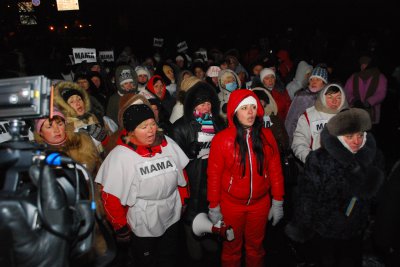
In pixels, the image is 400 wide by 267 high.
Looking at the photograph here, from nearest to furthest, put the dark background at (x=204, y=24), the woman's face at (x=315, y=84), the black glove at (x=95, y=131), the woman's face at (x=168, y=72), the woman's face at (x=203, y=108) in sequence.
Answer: the black glove at (x=95, y=131) → the woman's face at (x=203, y=108) → the woman's face at (x=315, y=84) → the woman's face at (x=168, y=72) → the dark background at (x=204, y=24)

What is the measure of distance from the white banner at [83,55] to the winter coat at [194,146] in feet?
15.4

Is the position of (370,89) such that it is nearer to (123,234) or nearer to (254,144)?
(254,144)

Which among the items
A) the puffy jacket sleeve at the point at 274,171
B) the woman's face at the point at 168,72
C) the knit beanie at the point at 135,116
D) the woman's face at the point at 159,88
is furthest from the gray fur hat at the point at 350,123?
the woman's face at the point at 168,72

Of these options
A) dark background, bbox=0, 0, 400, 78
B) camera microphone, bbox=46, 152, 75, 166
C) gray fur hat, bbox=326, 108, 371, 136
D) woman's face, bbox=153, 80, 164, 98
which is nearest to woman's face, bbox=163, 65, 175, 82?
woman's face, bbox=153, 80, 164, 98

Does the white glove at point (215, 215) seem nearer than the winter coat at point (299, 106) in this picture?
Yes

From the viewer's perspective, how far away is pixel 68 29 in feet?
77.1

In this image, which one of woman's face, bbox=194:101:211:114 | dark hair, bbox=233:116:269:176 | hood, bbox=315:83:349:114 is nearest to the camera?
dark hair, bbox=233:116:269:176

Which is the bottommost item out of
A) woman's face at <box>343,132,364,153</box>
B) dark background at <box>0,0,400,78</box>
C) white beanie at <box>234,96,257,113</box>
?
woman's face at <box>343,132,364,153</box>

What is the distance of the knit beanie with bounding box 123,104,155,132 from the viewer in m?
3.26

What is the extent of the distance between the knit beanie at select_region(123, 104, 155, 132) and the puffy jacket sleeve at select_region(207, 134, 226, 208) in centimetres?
77

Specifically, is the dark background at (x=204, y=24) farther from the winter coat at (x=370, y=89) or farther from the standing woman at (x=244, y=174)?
the standing woman at (x=244, y=174)

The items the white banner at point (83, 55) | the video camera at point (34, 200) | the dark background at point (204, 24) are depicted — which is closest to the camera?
the video camera at point (34, 200)

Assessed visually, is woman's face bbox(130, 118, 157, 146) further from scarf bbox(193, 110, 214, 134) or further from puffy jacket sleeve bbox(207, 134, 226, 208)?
scarf bbox(193, 110, 214, 134)

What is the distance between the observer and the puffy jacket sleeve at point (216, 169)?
3.52 meters
